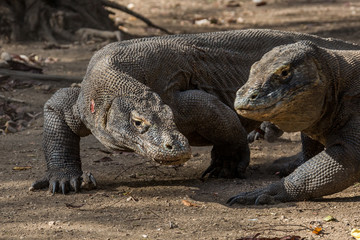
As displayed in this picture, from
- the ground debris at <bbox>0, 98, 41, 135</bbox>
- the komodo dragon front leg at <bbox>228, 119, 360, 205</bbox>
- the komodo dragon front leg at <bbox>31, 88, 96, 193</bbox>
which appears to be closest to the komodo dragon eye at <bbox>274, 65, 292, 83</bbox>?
the komodo dragon front leg at <bbox>228, 119, 360, 205</bbox>

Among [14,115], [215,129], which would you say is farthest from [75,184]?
[14,115]

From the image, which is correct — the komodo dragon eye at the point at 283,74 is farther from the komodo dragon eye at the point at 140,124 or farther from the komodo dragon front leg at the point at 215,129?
the komodo dragon front leg at the point at 215,129

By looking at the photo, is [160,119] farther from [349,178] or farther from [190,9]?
[190,9]

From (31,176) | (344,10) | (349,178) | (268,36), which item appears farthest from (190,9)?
(349,178)

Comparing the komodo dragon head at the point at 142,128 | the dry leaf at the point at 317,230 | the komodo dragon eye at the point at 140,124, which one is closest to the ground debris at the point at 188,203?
the komodo dragon head at the point at 142,128

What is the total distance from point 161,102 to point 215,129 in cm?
83

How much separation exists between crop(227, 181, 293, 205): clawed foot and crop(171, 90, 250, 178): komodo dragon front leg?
2.89ft

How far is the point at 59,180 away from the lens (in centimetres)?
509

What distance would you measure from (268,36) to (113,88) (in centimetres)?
176

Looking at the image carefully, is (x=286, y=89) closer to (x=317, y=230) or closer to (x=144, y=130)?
(x=317, y=230)

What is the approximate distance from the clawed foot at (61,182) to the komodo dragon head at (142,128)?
403 mm

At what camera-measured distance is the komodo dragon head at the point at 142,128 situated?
14.1 ft

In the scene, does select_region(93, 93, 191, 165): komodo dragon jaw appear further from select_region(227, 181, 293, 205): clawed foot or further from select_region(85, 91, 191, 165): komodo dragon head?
select_region(227, 181, 293, 205): clawed foot

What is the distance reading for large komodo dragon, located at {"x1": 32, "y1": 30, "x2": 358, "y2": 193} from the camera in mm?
4625
